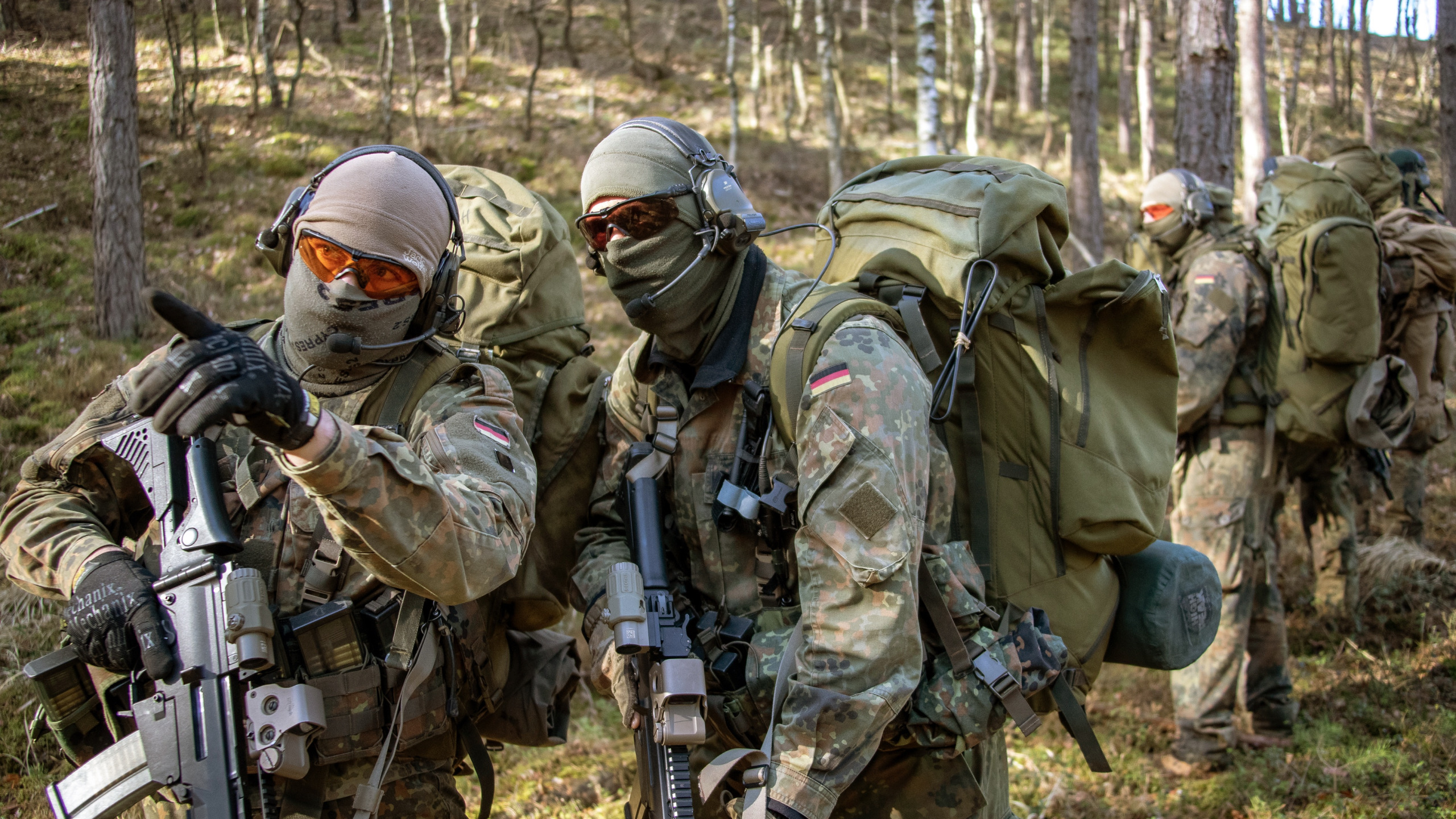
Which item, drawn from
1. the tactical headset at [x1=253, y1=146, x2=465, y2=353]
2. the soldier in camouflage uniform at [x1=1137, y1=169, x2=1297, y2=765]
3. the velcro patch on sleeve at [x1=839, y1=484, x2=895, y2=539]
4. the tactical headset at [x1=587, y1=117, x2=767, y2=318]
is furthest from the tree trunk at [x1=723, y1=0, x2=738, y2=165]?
the velcro patch on sleeve at [x1=839, y1=484, x2=895, y2=539]

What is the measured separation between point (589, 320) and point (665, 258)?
29.1 ft

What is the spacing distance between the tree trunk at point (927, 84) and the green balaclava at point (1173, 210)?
4721 millimetres

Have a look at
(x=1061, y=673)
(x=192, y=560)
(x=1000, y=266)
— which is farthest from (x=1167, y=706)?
(x=192, y=560)

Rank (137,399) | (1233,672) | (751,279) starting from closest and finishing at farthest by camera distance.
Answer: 1. (137,399)
2. (751,279)
3. (1233,672)

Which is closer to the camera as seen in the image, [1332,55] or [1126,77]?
[1126,77]

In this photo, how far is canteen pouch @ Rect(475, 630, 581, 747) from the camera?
3301 millimetres

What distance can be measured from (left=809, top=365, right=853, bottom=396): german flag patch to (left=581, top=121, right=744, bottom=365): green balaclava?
20.0 inches

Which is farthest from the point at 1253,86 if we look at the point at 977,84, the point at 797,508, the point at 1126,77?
the point at 1126,77

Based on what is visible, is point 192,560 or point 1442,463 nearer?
point 192,560

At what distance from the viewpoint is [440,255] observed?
2.80 m

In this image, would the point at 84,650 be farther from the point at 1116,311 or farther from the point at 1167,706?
the point at 1167,706

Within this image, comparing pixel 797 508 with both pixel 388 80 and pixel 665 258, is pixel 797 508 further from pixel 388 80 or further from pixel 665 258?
pixel 388 80

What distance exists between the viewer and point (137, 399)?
6.06 feet

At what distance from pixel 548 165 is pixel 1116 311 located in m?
14.2
